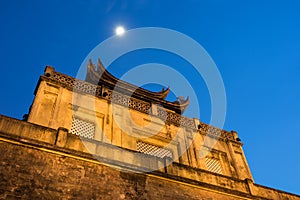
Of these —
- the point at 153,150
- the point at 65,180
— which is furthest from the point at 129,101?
the point at 65,180

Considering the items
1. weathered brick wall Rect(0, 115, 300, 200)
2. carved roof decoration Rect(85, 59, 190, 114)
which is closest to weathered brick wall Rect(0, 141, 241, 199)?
weathered brick wall Rect(0, 115, 300, 200)

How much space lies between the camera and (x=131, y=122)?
13.0 meters

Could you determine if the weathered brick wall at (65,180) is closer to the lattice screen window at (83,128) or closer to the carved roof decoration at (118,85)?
the lattice screen window at (83,128)

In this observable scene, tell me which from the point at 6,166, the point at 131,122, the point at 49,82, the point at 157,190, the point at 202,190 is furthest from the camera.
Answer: the point at 131,122

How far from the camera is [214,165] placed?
13.9 m

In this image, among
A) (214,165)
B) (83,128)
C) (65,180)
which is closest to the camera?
(65,180)

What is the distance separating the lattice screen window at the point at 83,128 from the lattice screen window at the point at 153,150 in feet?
7.12

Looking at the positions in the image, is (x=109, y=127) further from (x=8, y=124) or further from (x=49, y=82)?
(x=8, y=124)

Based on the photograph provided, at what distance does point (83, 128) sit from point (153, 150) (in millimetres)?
3300

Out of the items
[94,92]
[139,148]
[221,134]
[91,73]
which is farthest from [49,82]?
[221,134]

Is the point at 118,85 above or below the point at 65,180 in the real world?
above

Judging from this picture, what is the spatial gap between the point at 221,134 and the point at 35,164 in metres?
10.2

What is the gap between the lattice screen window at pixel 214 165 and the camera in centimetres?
1366

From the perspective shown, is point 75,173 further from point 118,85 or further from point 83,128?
point 118,85
